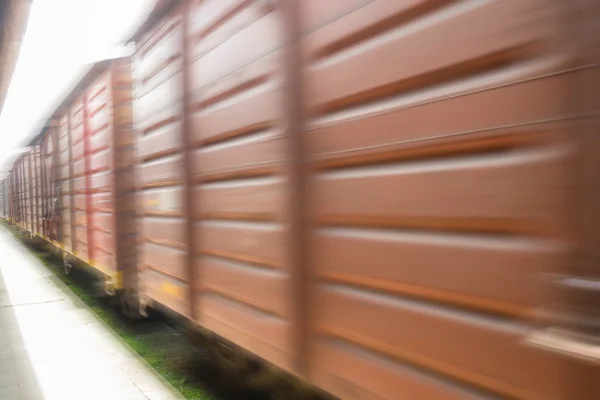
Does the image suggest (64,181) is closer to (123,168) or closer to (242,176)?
(123,168)

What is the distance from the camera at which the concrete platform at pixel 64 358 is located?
13.5ft

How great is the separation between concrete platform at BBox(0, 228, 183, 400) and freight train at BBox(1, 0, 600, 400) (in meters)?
1.27

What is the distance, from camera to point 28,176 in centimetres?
1455

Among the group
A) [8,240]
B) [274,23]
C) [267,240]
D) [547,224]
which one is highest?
[274,23]

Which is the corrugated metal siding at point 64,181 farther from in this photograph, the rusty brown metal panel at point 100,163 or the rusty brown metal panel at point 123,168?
the rusty brown metal panel at point 123,168

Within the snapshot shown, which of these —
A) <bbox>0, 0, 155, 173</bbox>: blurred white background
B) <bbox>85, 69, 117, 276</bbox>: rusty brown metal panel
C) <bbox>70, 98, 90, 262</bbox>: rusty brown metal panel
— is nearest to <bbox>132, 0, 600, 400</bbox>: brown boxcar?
<bbox>0, 0, 155, 173</bbox>: blurred white background

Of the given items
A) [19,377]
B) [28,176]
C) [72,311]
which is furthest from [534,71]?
[28,176]

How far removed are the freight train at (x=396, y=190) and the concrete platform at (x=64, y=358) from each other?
127 centimetres

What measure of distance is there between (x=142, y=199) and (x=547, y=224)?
387cm

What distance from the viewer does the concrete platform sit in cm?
412

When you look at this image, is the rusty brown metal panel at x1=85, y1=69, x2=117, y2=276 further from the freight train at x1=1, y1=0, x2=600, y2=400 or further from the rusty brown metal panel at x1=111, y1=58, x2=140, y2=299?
the freight train at x1=1, y1=0, x2=600, y2=400

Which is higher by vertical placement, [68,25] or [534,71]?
[68,25]

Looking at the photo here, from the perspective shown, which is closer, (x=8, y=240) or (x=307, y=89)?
(x=307, y=89)

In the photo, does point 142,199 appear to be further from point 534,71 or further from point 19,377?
point 534,71
